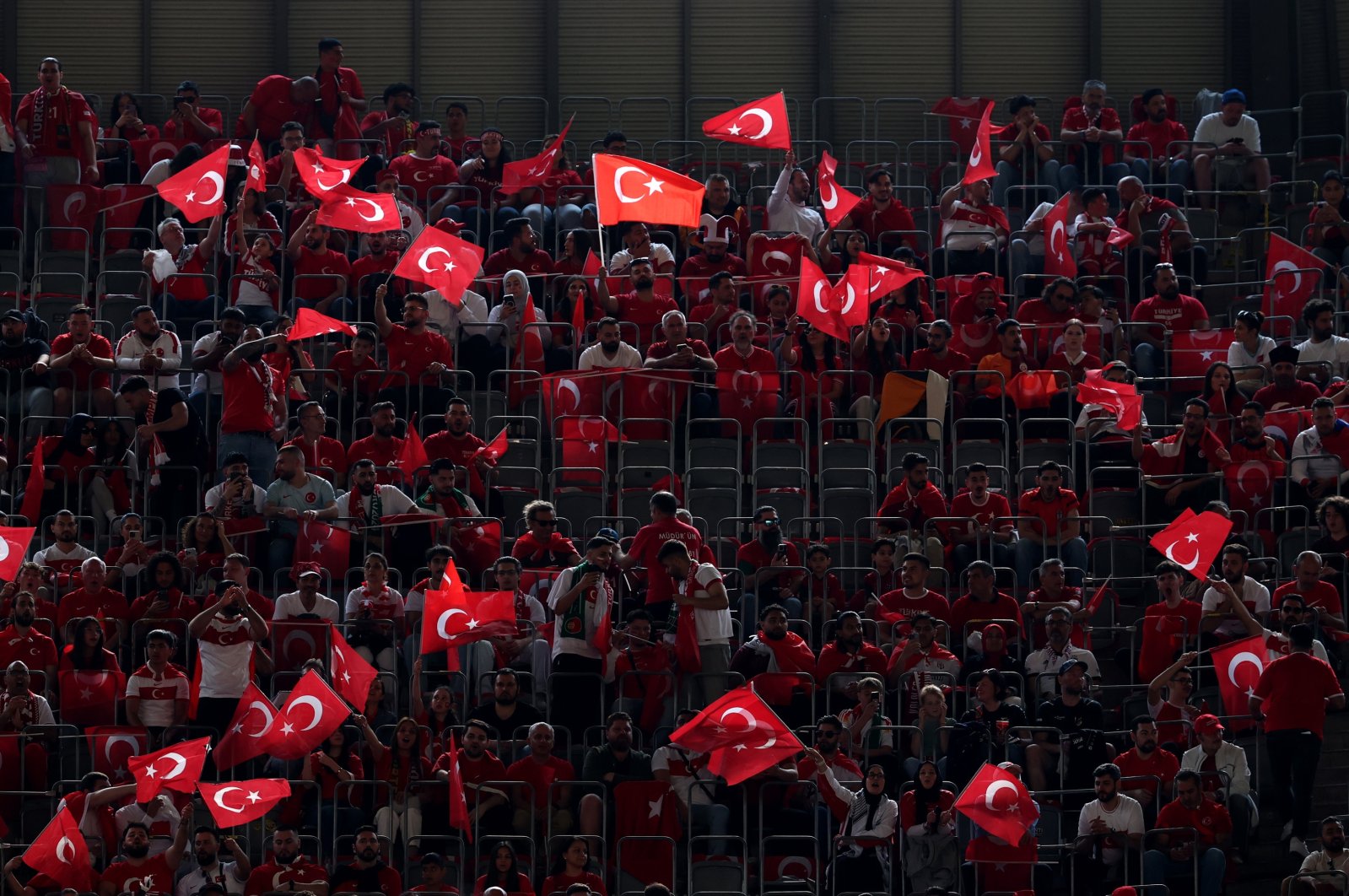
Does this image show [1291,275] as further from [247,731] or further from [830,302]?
[247,731]

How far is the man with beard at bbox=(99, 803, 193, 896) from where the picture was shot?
55.3ft

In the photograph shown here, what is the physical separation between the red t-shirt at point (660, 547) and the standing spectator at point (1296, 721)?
423cm

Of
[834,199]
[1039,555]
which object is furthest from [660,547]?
[834,199]

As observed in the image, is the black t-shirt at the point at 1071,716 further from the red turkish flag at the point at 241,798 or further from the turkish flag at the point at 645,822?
the red turkish flag at the point at 241,798

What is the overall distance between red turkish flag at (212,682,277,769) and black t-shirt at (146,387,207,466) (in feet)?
9.71

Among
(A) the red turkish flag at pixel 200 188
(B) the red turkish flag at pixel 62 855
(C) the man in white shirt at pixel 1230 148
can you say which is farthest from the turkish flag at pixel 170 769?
(C) the man in white shirt at pixel 1230 148

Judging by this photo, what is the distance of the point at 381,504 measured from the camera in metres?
19.4

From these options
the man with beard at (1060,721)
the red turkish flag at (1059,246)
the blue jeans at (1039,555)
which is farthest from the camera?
the red turkish flag at (1059,246)

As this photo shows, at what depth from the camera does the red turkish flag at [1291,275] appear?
2252cm

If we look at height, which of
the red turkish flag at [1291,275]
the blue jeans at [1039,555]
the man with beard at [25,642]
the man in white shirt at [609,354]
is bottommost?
the man with beard at [25,642]

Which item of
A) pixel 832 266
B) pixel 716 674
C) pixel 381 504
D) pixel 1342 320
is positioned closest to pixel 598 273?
pixel 832 266

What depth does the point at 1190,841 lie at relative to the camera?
678 inches

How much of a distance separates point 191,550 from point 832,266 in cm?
673

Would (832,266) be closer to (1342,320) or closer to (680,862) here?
(1342,320)
